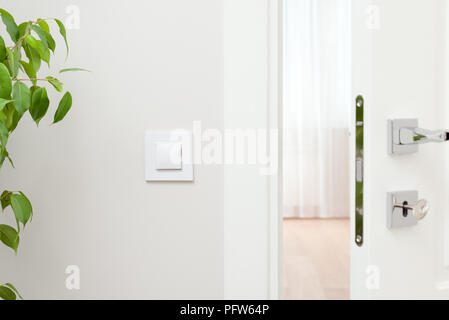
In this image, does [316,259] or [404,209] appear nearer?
[404,209]

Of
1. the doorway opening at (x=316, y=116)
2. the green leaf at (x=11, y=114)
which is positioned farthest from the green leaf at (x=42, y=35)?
the doorway opening at (x=316, y=116)

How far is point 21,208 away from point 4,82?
21cm

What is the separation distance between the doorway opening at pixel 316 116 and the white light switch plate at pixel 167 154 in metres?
2.75

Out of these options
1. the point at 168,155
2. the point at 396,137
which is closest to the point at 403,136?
the point at 396,137

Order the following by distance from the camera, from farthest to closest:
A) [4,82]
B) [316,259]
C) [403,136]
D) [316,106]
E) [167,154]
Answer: [316,106] < [316,259] < [167,154] < [403,136] < [4,82]

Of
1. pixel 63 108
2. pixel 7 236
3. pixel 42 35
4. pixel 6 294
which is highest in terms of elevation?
pixel 42 35

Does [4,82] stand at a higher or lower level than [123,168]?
higher

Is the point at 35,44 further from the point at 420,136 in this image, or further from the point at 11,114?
the point at 420,136

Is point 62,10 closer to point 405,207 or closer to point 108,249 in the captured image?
point 108,249

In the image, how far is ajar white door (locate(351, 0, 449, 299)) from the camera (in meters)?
0.74

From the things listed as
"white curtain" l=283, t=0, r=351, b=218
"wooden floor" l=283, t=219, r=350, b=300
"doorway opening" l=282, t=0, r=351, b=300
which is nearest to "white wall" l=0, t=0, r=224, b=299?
"wooden floor" l=283, t=219, r=350, b=300

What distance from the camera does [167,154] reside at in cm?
84
